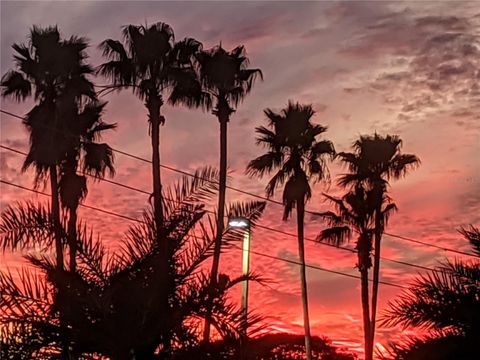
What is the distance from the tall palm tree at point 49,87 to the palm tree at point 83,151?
38cm

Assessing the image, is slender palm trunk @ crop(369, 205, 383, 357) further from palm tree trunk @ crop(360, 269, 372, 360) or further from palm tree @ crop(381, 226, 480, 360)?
palm tree @ crop(381, 226, 480, 360)

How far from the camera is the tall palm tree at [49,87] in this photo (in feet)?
82.7

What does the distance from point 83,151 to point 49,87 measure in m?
2.13

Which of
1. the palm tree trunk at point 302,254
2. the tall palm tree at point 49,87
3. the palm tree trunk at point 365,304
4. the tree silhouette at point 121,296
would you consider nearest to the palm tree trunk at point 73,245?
the tree silhouette at point 121,296

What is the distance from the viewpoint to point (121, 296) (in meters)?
11.2

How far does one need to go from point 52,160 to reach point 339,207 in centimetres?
1360

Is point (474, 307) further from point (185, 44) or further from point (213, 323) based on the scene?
point (185, 44)

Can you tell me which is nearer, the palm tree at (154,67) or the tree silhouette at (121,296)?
the tree silhouette at (121,296)

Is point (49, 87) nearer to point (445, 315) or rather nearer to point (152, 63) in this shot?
point (152, 63)

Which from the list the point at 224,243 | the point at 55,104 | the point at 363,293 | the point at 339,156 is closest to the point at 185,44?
the point at 55,104

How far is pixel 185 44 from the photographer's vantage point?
27.3 metres

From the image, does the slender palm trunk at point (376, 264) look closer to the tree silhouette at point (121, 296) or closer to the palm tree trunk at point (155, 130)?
the palm tree trunk at point (155, 130)

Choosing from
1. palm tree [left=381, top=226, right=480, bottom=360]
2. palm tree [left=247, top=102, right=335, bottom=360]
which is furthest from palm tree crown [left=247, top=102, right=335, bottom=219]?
palm tree [left=381, top=226, right=480, bottom=360]

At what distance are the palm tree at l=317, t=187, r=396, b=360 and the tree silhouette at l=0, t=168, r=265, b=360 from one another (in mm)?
22726
